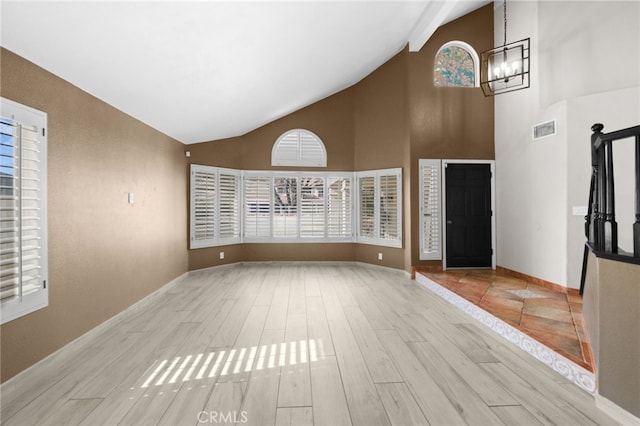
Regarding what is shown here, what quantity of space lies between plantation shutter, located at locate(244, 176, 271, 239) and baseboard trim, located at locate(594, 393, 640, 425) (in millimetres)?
5632

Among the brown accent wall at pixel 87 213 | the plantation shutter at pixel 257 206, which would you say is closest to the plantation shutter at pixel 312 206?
the plantation shutter at pixel 257 206

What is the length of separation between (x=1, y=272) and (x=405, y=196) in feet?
17.1

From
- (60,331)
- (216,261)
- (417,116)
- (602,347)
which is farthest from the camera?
(216,261)

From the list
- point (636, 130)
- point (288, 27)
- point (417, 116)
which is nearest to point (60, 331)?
point (288, 27)

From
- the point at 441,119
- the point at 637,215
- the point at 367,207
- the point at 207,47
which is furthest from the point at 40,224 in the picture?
the point at 441,119

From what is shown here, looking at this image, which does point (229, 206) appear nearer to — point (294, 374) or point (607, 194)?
point (294, 374)

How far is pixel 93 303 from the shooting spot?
3.32 metres

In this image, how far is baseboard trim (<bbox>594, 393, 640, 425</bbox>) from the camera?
1.93 meters

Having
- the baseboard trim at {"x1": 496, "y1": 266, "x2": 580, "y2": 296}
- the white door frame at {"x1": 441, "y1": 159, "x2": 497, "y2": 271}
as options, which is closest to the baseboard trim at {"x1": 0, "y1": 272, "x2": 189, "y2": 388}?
the white door frame at {"x1": 441, "y1": 159, "x2": 497, "y2": 271}

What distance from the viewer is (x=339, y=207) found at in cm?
703

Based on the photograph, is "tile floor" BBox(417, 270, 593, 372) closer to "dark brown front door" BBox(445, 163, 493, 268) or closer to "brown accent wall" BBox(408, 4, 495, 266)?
"dark brown front door" BBox(445, 163, 493, 268)

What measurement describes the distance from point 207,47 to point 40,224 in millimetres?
2022

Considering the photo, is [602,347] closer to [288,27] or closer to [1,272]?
[288,27]

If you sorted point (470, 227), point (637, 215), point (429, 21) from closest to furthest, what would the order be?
1. point (637, 215)
2. point (429, 21)
3. point (470, 227)
